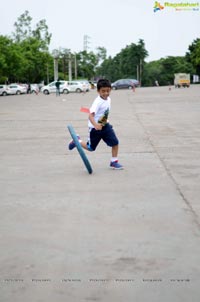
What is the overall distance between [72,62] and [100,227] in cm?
10886

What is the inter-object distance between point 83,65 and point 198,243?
119 m

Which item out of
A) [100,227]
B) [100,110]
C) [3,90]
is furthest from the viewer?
[3,90]

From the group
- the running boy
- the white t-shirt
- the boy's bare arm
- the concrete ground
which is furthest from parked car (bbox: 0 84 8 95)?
the boy's bare arm

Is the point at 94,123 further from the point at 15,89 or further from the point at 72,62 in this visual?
the point at 72,62

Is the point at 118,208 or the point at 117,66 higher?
the point at 117,66

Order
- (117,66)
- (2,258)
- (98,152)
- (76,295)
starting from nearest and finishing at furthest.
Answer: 1. (76,295)
2. (2,258)
3. (98,152)
4. (117,66)

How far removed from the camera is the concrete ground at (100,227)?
125 inches

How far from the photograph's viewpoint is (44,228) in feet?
14.5

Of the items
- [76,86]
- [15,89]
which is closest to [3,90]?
[15,89]

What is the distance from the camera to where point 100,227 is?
174 inches

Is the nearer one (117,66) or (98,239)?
(98,239)

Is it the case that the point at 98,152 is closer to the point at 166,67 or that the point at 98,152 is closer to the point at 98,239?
the point at 98,239

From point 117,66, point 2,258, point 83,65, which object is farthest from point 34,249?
point 117,66

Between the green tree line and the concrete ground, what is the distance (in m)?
53.2
